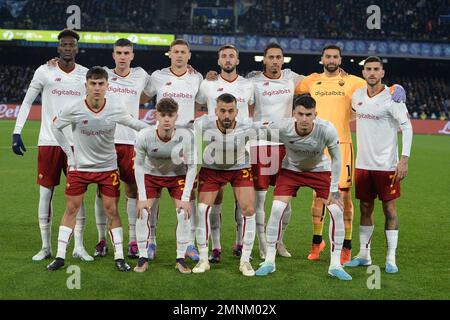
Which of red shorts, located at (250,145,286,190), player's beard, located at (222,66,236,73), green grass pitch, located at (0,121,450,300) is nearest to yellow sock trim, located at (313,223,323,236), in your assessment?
green grass pitch, located at (0,121,450,300)

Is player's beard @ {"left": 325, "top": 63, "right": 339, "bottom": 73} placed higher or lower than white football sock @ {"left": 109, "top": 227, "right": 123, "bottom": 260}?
higher

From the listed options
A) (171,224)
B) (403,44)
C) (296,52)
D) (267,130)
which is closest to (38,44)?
(296,52)

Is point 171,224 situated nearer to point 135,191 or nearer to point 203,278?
point 135,191

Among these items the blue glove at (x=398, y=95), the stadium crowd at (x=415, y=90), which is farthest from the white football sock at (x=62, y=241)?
the stadium crowd at (x=415, y=90)

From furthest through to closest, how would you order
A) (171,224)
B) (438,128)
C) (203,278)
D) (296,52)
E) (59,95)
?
(296,52) < (438,128) < (171,224) < (59,95) < (203,278)

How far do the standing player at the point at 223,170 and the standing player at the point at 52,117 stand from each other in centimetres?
139

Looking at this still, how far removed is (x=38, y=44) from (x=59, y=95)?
32358mm

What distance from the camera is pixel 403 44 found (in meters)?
37.2

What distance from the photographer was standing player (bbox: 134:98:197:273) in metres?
6.73

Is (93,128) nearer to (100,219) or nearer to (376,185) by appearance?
(100,219)

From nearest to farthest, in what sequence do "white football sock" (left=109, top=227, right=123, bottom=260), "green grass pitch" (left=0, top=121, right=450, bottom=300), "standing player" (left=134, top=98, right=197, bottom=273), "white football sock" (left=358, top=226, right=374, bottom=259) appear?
1. "green grass pitch" (left=0, top=121, right=450, bottom=300)
2. "standing player" (left=134, top=98, right=197, bottom=273)
3. "white football sock" (left=109, top=227, right=123, bottom=260)
4. "white football sock" (left=358, top=226, right=374, bottom=259)

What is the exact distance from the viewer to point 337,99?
25.0 ft

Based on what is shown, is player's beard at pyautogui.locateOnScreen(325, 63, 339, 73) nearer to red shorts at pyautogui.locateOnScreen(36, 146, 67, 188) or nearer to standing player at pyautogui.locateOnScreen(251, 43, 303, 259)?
standing player at pyautogui.locateOnScreen(251, 43, 303, 259)

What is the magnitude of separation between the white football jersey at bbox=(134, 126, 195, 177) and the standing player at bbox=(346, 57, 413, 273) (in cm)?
189
